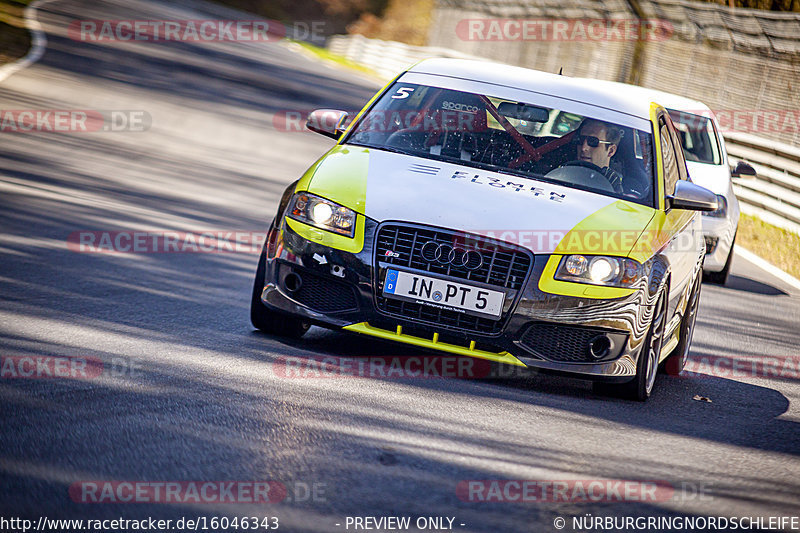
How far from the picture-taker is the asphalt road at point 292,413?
14.0 ft

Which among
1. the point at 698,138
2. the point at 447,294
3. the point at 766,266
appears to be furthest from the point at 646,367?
the point at 766,266

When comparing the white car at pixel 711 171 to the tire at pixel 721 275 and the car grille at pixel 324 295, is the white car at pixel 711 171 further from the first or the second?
the car grille at pixel 324 295

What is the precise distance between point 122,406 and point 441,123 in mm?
3101

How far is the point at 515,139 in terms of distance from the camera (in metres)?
7.18

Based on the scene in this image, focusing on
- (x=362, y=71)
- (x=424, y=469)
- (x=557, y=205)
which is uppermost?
(x=557, y=205)

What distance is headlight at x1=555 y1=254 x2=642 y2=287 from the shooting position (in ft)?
19.8

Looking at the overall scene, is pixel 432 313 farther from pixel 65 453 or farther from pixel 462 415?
pixel 65 453

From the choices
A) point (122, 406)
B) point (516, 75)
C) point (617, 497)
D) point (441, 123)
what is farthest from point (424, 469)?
point (516, 75)

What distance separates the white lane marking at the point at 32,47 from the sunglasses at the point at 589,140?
49.0 ft

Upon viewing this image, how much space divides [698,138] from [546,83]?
220 inches

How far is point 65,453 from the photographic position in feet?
14.3

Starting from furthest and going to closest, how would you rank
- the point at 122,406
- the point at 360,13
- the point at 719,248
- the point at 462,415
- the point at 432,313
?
1. the point at 360,13
2. the point at 719,248
3. the point at 432,313
4. the point at 462,415
5. the point at 122,406

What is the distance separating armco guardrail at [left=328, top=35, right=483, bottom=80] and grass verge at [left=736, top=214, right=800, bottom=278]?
73.4 ft

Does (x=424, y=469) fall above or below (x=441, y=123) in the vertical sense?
below
